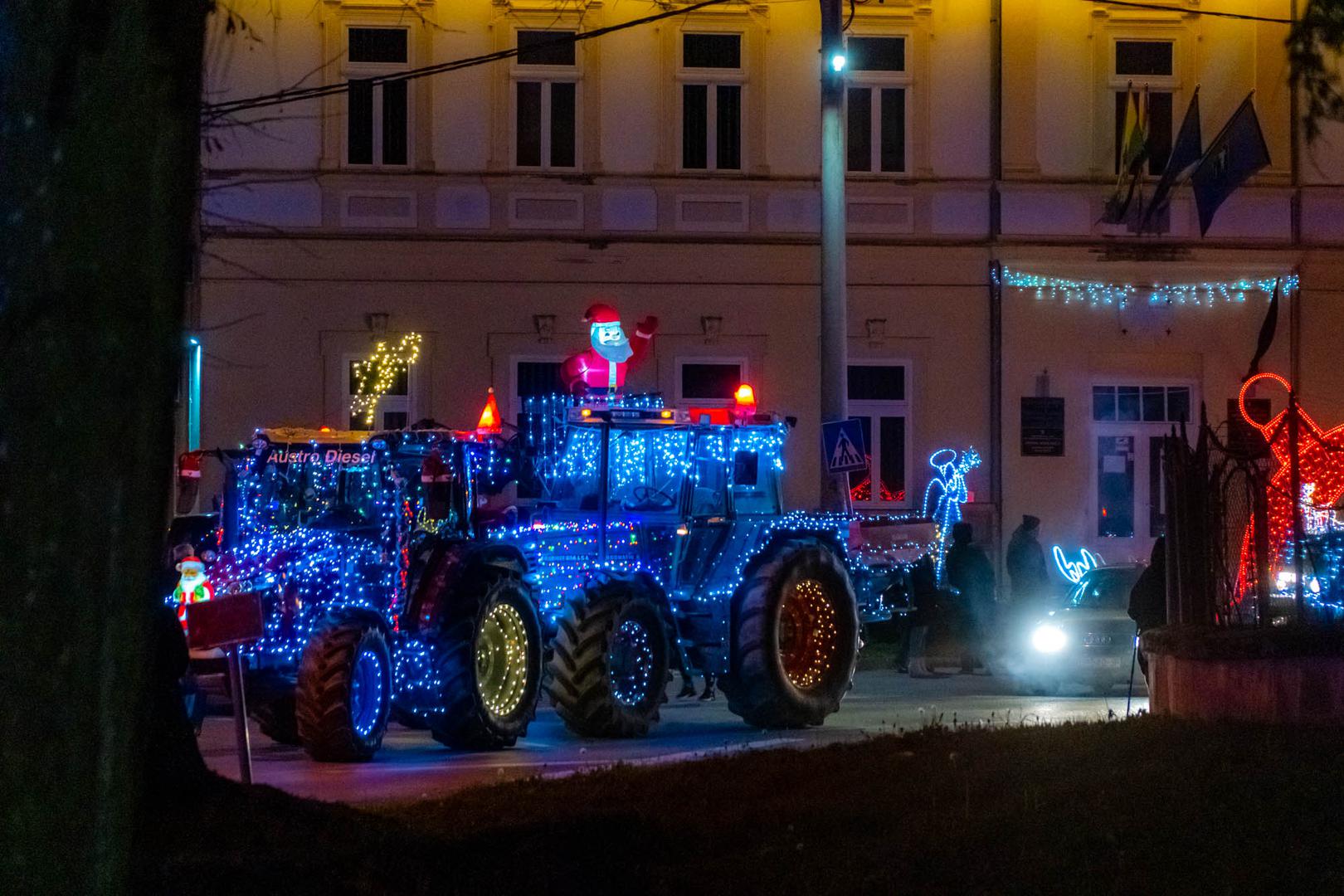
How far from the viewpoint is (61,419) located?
4711 millimetres

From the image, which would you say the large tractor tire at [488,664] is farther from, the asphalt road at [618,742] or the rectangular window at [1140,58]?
the rectangular window at [1140,58]

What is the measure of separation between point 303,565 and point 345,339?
12.1 m

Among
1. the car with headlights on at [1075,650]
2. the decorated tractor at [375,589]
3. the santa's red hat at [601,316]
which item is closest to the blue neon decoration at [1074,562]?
the car with headlights on at [1075,650]

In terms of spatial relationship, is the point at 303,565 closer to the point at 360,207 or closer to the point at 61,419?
the point at 61,419

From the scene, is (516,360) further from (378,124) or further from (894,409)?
(894,409)

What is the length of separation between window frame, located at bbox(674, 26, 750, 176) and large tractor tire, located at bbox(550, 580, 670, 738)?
1205cm

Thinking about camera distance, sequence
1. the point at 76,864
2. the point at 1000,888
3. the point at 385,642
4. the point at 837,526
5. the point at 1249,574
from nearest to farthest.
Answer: the point at 76,864 < the point at 1000,888 < the point at 1249,574 < the point at 385,642 < the point at 837,526

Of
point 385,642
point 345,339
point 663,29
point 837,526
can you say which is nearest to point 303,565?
point 385,642

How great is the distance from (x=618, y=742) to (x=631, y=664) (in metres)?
0.66

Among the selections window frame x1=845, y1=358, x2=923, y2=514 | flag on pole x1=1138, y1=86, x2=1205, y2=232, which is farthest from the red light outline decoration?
window frame x1=845, y1=358, x2=923, y2=514

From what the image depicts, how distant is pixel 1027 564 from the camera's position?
2252 cm

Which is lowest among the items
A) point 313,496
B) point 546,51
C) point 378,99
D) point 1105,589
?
point 1105,589

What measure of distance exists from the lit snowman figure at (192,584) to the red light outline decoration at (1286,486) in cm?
699

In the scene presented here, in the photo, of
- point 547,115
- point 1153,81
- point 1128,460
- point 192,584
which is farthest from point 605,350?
point 1153,81
